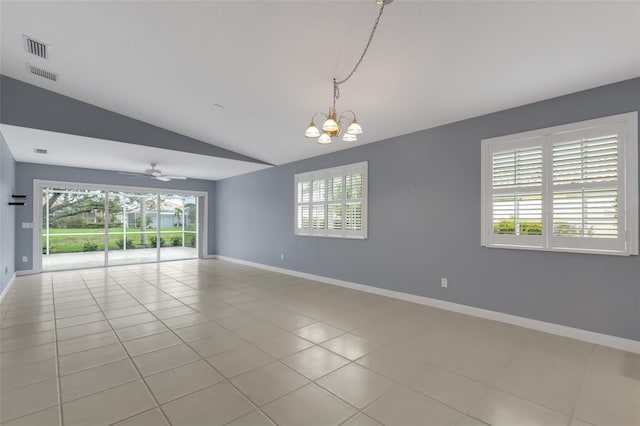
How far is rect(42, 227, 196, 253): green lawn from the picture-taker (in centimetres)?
729

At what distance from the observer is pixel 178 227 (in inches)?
372

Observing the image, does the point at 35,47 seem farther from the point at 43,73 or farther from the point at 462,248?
the point at 462,248

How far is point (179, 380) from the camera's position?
7.47 feet

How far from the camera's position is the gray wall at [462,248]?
304 cm

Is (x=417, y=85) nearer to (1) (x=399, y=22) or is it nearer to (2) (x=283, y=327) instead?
(1) (x=399, y=22)

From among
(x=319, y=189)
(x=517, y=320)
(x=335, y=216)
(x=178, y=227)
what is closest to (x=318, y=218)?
(x=335, y=216)

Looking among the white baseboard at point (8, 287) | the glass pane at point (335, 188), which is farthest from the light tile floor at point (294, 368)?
the glass pane at point (335, 188)

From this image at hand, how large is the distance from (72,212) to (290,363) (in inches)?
315

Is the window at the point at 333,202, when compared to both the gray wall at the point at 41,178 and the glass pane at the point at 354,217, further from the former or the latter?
the gray wall at the point at 41,178

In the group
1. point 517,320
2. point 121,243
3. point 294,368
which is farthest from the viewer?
point 121,243

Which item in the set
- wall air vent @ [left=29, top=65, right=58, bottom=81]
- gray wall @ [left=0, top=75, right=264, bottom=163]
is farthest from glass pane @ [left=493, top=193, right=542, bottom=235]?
wall air vent @ [left=29, top=65, right=58, bottom=81]

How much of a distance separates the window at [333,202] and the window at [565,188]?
2.15 metres

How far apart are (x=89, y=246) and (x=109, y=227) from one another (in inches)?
29.3

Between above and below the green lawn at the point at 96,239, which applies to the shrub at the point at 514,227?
above
